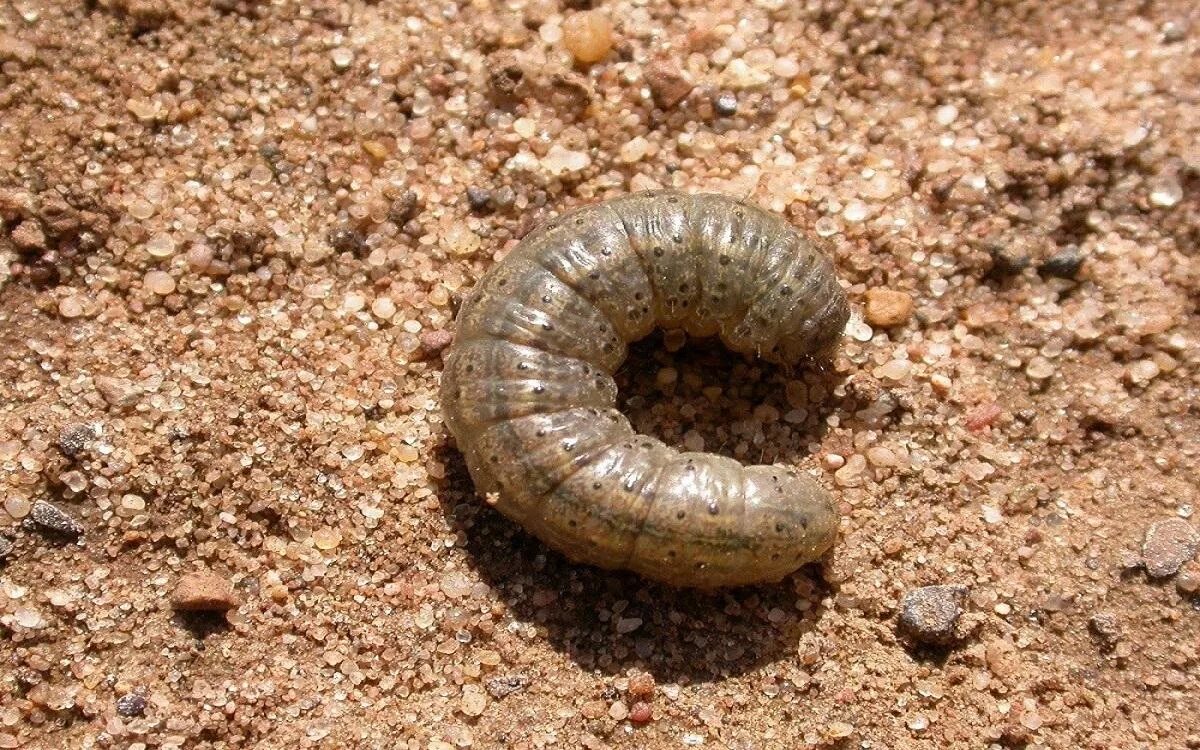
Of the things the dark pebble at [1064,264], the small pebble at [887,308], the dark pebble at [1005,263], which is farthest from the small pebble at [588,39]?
the dark pebble at [1064,264]

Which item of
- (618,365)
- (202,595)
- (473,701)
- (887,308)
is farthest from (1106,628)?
(202,595)

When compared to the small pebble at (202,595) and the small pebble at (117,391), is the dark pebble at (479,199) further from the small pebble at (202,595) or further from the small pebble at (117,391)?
the small pebble at (202,595)

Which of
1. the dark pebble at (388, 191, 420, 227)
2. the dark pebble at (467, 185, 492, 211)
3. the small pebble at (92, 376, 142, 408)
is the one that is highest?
the dark pebble at (467, 185, 492, 211)

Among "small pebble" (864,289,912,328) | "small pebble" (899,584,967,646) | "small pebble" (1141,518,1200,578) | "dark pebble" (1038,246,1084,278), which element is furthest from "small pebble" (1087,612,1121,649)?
"dark pebble" (1038,246,1084,278)

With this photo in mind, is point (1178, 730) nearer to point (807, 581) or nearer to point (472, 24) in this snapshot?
point (807, 581)

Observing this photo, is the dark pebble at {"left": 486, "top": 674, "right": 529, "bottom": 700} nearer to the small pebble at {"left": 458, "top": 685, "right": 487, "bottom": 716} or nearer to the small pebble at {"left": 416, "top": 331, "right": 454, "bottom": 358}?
the small pebble at {"left": 458, "top": 685, "right": 487, "bottom": 716}

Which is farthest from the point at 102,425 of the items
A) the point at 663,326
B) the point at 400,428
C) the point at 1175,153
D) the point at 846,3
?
A: the point at 1175,153
